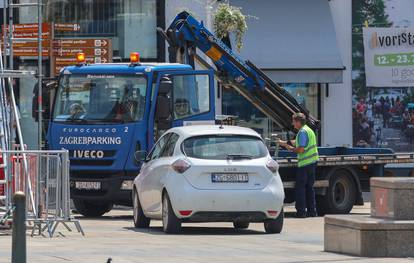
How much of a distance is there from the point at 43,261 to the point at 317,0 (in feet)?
67.2

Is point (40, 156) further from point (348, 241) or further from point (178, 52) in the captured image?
point (178, 52)

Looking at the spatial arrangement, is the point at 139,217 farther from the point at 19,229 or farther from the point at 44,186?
the point at 19,229

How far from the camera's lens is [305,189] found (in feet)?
69.0

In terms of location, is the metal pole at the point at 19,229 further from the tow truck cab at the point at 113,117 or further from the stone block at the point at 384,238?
the tow truck cab at the point at 113,117

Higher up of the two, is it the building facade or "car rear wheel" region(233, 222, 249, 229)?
the building facade

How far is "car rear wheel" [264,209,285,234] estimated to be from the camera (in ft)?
54.9

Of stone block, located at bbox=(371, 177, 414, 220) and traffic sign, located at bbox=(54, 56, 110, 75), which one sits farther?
traffic sign, located at bbox=(54, 56, 110, 75)

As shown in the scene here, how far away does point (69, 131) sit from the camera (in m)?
20.8

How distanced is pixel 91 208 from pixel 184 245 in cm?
746

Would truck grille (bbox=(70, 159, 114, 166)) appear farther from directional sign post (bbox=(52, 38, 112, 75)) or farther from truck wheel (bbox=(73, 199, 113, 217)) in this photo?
directional sign post (bbox=(52, 38, 112, 75))

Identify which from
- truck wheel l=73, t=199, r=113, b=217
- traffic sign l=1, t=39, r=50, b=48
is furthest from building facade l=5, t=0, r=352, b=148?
truck wheel l=73, t=199, r=113, b=217

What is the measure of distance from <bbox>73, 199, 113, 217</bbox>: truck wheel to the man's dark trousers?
3464 mm

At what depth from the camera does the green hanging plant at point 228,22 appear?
2902cm

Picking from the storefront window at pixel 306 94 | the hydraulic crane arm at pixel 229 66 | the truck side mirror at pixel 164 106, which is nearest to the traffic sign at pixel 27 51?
the hydraulic crane arm at pixel 229 66
